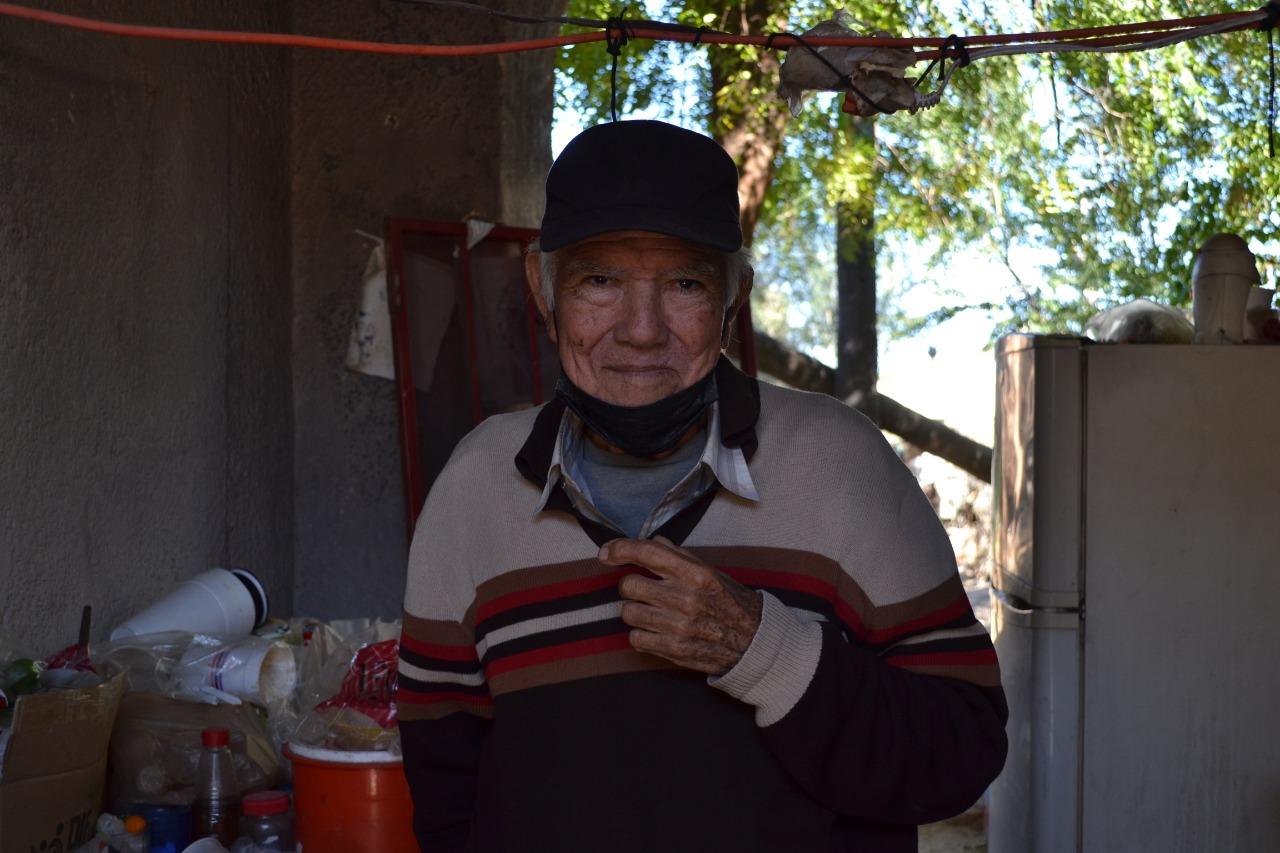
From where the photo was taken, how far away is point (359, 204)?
4.34 m

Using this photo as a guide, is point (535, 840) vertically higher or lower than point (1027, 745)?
higher

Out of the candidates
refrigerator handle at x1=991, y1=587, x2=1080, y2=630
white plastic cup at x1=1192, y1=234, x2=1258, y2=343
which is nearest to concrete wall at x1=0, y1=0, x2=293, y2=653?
refrigerator handle at x1=991, y1=587, x2=1080, y2=630

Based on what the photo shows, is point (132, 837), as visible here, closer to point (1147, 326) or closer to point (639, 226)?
point (639, 226)

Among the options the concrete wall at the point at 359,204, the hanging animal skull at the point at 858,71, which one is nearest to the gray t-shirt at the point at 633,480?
the hanging animal skull at the point at 858,71

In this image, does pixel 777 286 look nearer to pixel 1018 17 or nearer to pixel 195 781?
pixel 1018 17

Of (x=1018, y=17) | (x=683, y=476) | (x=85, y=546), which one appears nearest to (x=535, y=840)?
(x=683, y=476)

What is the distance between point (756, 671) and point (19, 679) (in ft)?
5.29

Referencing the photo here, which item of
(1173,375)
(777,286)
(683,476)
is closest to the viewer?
(683,476)

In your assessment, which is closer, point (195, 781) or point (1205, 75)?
point (195, 781)

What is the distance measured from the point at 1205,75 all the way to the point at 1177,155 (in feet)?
1.97

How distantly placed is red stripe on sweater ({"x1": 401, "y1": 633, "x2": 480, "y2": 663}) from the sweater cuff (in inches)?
17.0

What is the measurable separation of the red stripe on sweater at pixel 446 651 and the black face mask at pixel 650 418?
1.10 feet

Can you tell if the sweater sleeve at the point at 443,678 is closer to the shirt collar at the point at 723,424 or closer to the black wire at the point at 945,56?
the shirt collar at the point at 723,424

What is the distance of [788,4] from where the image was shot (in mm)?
7273
